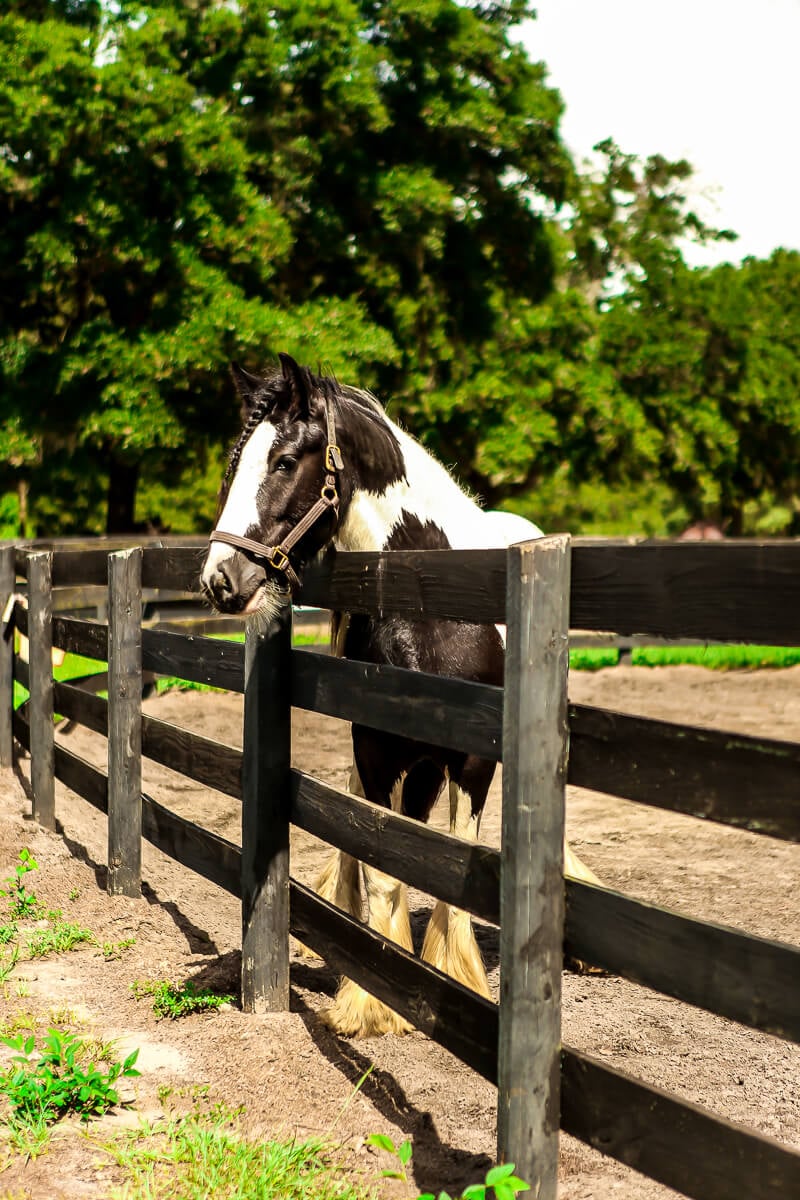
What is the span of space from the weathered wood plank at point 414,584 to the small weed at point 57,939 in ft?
6.33

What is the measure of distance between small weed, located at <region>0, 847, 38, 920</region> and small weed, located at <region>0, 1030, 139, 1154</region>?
6.04 ft

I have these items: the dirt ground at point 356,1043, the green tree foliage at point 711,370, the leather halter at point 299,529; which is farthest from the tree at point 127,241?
the leather halter at point 299,529

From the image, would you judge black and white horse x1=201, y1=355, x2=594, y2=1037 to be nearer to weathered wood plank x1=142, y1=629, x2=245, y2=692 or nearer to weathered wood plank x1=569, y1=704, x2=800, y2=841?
weathered wood plank x1=142, y1=629, x2=245, y2=692

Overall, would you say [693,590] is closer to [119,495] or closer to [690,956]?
[690,956]

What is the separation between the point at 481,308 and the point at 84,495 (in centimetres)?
1048

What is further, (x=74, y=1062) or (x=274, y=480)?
(x=274, y=480)

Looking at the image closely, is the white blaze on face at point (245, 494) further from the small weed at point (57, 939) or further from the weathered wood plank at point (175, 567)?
the small weed at point (57, 939)

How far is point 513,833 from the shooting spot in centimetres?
261

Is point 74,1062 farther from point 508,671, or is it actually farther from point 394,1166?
point 508,671

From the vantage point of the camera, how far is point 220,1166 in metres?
2.80

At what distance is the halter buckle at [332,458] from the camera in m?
3.92

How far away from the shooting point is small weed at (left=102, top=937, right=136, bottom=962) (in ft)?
15.4

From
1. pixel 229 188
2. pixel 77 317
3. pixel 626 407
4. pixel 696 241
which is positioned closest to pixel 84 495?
pixel 77 317

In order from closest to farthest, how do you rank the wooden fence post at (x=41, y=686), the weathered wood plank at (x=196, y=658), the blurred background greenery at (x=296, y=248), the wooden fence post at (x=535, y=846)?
the wooden fence post at (x=535, y=846) < the weathered wood plank at (x=196, y=658) < the wooden fence post at (x=41, y=686) < the blurred background greenery at (x=296, y=248)
